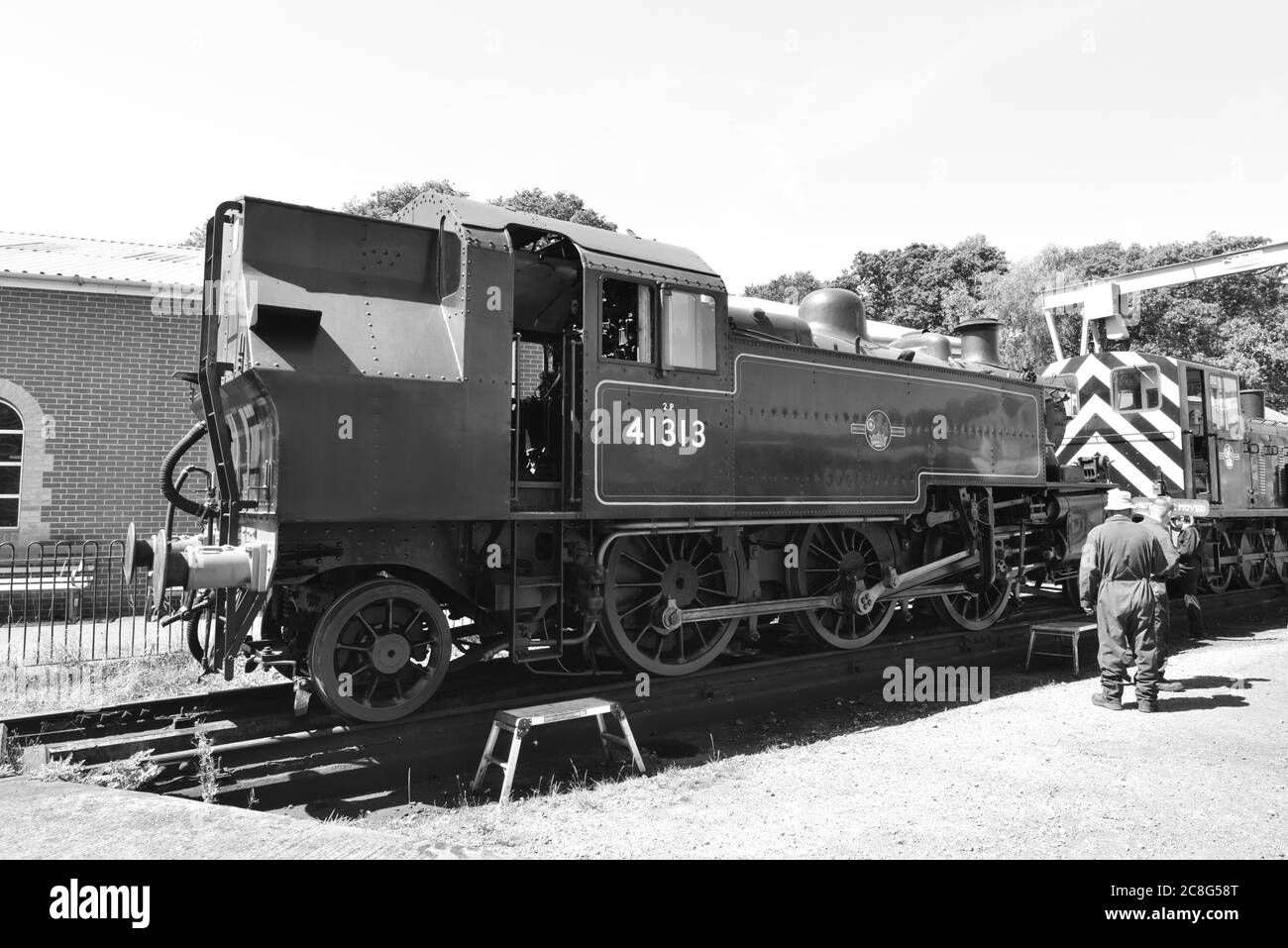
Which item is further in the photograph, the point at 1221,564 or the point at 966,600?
the point at 1221,564

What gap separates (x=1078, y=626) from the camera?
8.18 meters

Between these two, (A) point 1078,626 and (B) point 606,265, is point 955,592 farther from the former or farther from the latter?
(B) point 606,265

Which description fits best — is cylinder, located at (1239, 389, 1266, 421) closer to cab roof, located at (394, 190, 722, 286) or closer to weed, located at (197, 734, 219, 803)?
cab roof, located at (394, 190, 722, 286)

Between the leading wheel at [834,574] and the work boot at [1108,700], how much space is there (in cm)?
192

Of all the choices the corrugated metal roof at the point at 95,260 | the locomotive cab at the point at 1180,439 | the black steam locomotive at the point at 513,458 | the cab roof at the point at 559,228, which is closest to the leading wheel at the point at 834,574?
the black steam locomotive at the point at 513,458

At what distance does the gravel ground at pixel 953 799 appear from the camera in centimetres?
400

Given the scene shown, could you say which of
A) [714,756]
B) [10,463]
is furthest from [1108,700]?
[10,463]

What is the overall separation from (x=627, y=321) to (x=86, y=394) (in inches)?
365

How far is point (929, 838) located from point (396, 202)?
106 ft

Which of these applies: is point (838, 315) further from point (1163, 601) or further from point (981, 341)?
point (1163, 601)

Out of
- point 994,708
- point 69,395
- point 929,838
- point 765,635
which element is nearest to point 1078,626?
point 994,708

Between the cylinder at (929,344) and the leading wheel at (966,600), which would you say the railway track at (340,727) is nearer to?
the leading wheel at (966,600)

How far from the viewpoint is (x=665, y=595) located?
6.66 metres

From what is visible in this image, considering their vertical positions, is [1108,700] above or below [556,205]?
below
